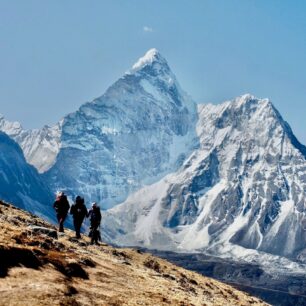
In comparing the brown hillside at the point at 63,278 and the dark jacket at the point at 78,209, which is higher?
the dark jacket at the point at 78,209

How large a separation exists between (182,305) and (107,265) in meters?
8.04

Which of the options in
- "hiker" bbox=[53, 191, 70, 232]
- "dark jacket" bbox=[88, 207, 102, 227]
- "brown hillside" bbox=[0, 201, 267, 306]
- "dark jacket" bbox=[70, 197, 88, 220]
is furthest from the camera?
"dark jacket" bbox=[88, 207, 102, 227]

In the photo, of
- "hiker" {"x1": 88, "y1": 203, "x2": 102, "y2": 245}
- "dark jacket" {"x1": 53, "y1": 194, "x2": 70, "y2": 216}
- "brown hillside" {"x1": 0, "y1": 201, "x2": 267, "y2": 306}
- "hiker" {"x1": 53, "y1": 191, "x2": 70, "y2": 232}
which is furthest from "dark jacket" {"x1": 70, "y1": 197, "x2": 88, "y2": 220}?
"brown hillside" {"x1": 0, "y1": 201, "x2": 267, "y2": 306}

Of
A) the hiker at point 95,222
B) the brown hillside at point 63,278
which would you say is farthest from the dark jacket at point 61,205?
the brown hillside at point 63,278

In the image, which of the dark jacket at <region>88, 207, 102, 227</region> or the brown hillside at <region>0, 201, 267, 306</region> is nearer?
the brown hillside at <region>0, 201, 267, 306</region>

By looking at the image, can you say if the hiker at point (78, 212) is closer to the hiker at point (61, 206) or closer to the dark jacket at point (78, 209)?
the dark jacket at point (78, 209)

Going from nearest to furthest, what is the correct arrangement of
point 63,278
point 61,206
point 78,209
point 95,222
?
point 63,278, point 61,206, point 78,209, point 95,222

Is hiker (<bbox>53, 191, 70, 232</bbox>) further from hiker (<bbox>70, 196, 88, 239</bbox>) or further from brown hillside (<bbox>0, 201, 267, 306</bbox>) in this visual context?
brown hillside (<bbox>0, 201, 267, 306</bbox>)

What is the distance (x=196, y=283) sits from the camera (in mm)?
51750

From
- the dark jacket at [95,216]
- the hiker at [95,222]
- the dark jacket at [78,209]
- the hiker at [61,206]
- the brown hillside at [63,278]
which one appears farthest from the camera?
the dark jacket at [95,216]

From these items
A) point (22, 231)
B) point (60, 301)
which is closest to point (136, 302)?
point (60, 301)

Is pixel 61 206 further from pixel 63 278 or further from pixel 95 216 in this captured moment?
pixel 63 278

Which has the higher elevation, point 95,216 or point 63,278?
point 95,216

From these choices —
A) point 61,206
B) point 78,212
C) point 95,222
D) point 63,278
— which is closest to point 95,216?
point 95,222
